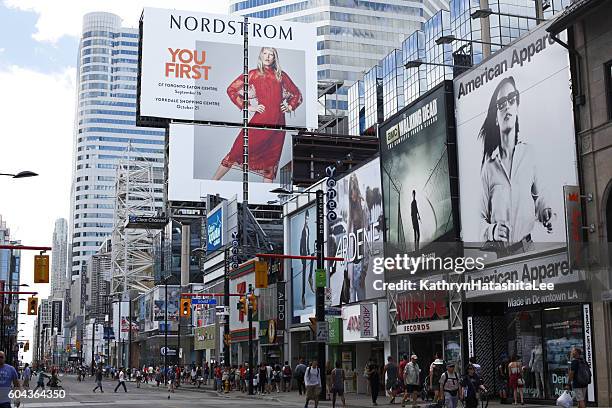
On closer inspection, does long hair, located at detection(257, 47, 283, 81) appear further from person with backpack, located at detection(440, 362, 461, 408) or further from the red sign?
person with backpack, located at detection(440, 362, 461, 408)

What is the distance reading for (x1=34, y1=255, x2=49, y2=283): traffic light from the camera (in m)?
28.8

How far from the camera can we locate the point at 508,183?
94.8 ft

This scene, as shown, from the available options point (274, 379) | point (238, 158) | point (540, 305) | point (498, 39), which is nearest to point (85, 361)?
point (238, 158)

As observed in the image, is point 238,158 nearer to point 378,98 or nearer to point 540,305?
point 378,98

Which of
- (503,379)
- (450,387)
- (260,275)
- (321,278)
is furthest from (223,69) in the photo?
(450,387)

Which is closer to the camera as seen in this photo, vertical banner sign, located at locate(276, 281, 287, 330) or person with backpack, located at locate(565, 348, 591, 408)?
person with backpack, located at locate(565, 348, 591, 408)

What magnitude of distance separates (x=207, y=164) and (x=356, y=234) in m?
66.1

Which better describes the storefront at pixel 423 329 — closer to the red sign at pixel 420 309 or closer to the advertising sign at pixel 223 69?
the red sign at pixel 420 309

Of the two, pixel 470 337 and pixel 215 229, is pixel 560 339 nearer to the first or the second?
pixel 470 337

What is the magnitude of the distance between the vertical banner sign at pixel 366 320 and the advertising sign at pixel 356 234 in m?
0.90

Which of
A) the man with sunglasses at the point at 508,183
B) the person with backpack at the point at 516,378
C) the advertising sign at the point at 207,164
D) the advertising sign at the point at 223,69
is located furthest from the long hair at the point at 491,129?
the advertising sign at the point at 223,69

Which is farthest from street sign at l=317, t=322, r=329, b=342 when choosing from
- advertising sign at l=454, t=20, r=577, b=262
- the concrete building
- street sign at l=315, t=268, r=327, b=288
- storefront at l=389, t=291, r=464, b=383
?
the concrete building

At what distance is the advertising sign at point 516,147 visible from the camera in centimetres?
2634

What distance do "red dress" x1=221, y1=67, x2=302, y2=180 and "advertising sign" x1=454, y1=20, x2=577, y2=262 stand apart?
254 feet
